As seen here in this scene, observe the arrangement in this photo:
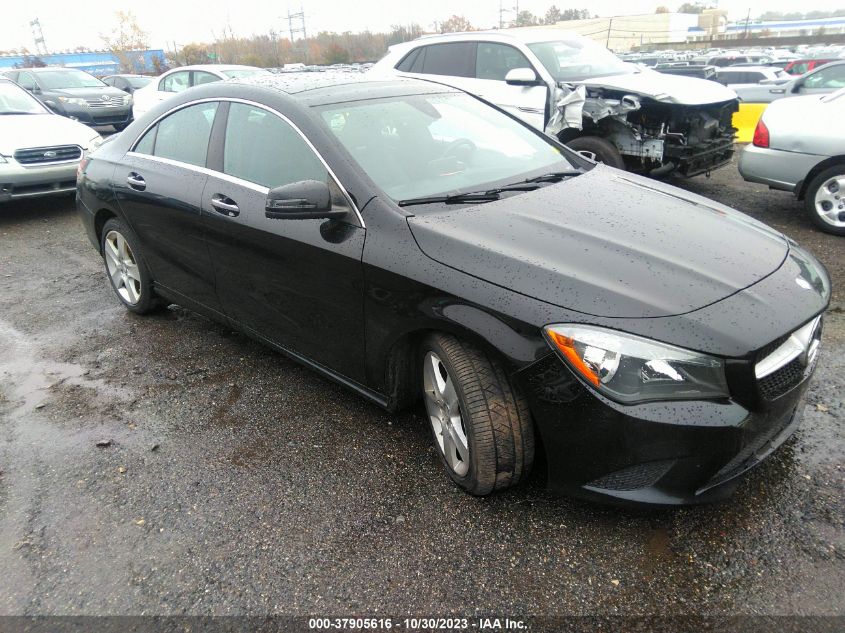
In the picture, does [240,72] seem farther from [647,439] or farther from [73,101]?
[647,439]

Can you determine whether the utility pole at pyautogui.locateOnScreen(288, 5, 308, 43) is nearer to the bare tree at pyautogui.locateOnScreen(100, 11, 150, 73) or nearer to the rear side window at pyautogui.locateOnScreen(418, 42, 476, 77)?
the bare tree at pyautogui.locateOnScreen(100, 11, 150, 73)

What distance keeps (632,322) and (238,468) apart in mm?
1881

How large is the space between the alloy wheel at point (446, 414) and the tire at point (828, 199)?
4832mm

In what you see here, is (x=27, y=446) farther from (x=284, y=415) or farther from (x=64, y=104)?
(x=64, y=104)

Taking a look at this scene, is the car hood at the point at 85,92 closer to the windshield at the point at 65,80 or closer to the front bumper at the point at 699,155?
the windshield at the point at 65,80

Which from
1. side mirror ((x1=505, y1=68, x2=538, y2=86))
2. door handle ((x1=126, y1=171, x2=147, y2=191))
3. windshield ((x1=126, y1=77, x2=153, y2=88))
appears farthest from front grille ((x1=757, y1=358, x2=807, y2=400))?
windshield ((x1=126, y1=77, x2=153, y2=88))

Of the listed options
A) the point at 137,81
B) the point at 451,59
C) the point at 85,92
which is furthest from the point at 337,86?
the point at 137,81

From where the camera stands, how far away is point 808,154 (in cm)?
564

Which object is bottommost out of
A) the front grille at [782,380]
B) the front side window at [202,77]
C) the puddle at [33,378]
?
the puddle at [33,378]

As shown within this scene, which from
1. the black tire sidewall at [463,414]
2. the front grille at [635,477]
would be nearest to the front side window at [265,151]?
the black tire sidewall at [463,414]

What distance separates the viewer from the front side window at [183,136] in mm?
3576

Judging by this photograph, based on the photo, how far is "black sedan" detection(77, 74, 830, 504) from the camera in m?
2.06

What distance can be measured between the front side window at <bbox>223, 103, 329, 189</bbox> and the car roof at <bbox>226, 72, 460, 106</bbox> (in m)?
0.18

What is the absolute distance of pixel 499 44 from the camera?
7.43 meters
